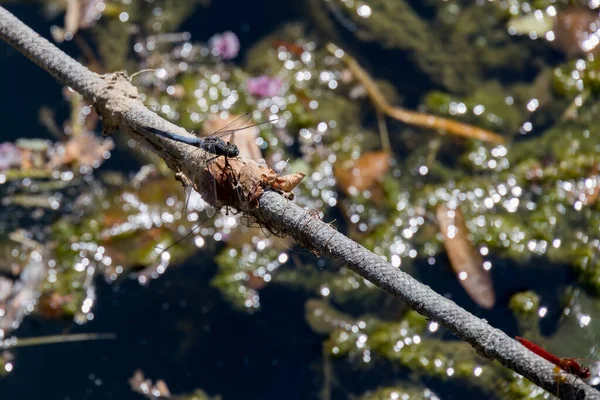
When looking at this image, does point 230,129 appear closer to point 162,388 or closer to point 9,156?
point 162,388

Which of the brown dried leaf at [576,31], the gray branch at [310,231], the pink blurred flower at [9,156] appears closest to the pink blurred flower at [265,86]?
the pink blurred flower at [9,156]

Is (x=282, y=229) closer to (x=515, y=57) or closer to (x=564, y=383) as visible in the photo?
(x=564, y=383)

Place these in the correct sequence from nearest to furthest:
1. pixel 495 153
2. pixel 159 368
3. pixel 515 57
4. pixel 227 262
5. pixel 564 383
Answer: pixel 564 383 → pixel 159 368 → pixel 227 262 → pixel 495 153 → pixel 515 57

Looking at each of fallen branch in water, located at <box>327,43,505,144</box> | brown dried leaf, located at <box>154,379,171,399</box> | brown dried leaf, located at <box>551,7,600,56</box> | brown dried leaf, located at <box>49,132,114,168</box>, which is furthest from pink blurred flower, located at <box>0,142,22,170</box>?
brown dried leaf, located at <box>551,7,600,56</box>

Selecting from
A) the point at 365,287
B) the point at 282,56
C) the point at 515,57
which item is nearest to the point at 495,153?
the point at 515,57

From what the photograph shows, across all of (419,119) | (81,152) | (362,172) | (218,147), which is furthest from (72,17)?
(218,147)

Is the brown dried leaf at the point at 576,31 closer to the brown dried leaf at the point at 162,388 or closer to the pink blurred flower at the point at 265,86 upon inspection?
the pink blurred flower at the point at 265,86

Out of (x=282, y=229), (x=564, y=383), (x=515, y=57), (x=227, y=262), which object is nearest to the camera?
(x=564, y=383)
